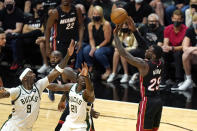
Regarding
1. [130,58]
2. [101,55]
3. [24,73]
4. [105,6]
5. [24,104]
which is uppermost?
[105,6]

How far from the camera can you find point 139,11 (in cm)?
1128

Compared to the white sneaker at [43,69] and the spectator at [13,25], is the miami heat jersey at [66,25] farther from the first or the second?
the spectator at [13,25]

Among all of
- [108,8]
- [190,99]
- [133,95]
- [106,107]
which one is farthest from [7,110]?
[108,8]

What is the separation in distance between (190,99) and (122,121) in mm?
2172

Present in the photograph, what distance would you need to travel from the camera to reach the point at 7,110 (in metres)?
8.38

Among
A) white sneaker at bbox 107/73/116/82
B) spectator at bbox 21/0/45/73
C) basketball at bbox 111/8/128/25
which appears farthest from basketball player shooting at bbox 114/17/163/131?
spectator at bbox 21/0/45/73

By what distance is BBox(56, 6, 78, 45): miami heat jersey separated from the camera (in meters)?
8.23

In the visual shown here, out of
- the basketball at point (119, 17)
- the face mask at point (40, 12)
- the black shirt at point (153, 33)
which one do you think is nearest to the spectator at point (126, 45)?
the black shirt at point (153, 33)

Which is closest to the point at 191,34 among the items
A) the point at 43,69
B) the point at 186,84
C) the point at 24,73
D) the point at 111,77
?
the point at 186,84

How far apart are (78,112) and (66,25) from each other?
298 centimetres

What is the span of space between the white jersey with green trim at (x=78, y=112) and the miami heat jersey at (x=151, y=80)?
3.00 ft

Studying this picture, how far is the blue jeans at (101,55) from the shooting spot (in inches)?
434

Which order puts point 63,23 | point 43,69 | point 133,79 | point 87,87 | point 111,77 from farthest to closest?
point 43,69 < point 111,77 < point 133,79 < point 63,23 < point 87,87

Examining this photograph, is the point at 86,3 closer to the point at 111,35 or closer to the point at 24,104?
the point at 111,35
